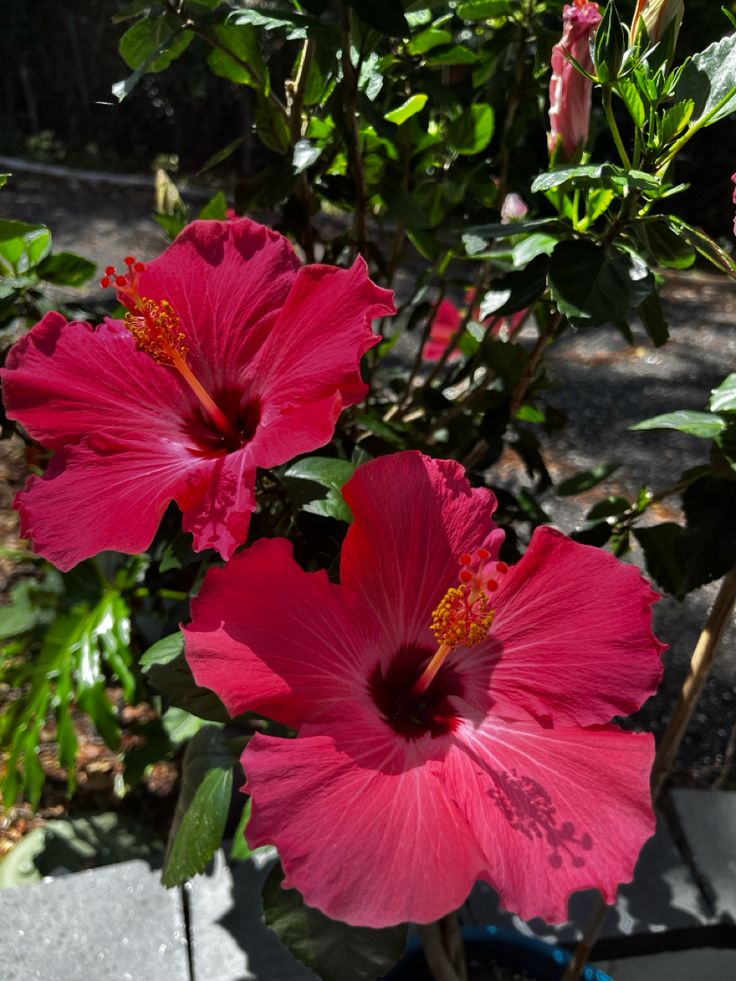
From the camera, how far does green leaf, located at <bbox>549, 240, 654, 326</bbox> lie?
78 centimetres

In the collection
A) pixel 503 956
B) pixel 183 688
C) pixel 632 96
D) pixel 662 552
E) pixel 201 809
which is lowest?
pixel 503 956

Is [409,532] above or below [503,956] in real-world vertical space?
above

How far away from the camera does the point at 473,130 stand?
4.32ft

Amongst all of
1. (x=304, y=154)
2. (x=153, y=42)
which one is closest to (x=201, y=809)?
(x=304, y=154)

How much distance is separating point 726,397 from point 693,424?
106mm

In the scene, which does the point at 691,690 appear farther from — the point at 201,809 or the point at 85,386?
the point at 85,386

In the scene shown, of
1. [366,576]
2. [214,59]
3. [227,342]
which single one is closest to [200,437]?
[227,342]

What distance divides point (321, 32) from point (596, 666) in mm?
658

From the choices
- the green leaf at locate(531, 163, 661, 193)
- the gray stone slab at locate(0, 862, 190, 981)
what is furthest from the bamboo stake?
the gray stone slab at locate(0, 862, 190, 981)

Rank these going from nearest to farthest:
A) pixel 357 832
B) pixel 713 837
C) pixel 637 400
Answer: pixel 357 832 → pixel 713 837 → pixel 637 400

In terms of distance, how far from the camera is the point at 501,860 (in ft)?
2.07

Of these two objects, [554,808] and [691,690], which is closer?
[554,808]

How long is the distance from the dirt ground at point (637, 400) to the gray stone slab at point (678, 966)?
0.47 m

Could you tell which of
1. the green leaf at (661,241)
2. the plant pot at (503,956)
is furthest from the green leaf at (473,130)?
the plant pot at (503,956)
